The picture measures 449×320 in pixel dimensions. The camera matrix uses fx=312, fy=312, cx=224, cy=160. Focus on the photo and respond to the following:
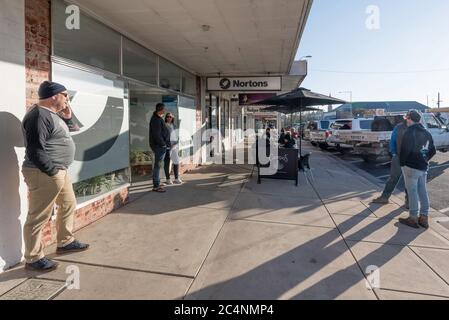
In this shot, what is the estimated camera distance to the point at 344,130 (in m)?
15.4

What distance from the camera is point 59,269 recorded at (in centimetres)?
339

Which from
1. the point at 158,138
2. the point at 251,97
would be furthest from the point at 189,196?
the point at 251,97

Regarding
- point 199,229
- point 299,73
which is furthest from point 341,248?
point 299,73

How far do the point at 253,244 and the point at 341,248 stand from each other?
3.73ft

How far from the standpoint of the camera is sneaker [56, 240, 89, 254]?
380 centimetres

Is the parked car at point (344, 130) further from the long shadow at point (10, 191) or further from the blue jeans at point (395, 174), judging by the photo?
the long shadow at point (10, 191)

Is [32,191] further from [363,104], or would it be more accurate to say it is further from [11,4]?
[363,104]

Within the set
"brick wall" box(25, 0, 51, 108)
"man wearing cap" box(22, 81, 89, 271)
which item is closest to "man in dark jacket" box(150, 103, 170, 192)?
"brick wall" box(25, 0, 51, 108)

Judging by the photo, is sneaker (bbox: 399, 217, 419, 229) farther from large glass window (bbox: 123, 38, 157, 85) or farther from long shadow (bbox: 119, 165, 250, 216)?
large glass window (bbox: 123, 38, 157, 85)

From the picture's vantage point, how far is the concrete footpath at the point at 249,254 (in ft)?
9.98

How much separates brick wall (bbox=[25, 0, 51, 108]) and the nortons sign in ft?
24.4

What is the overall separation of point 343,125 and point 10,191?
53.3ft

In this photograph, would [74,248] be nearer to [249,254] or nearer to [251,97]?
[249,254]
